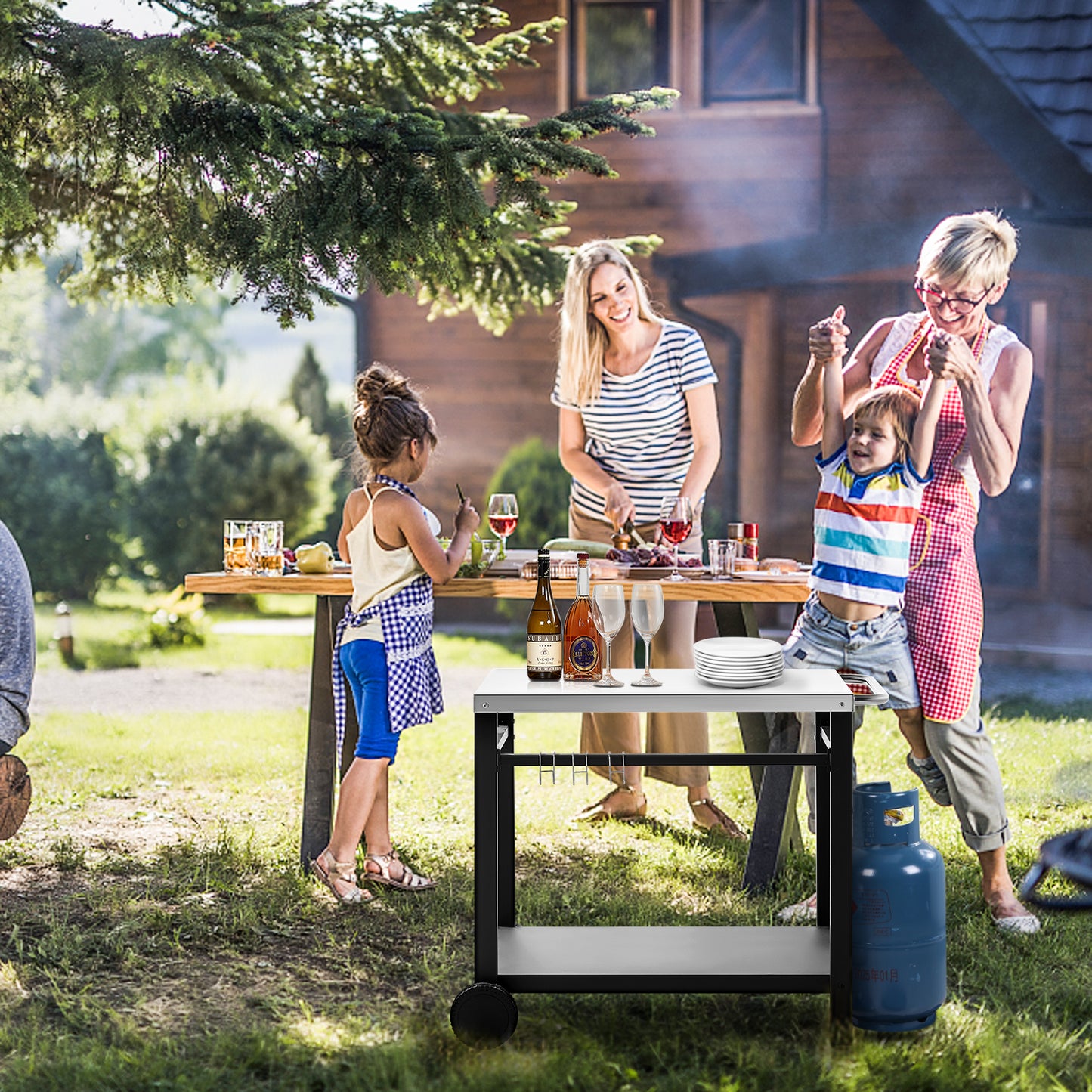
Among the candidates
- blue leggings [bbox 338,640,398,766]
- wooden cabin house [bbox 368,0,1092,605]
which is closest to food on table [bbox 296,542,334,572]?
blue leggings [bbox 338,640,398,766]

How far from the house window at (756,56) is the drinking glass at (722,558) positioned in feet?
20.8

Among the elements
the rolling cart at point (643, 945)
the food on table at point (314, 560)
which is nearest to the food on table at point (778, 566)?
the rolling cart at point (643, 945)

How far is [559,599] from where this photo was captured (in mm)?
3908

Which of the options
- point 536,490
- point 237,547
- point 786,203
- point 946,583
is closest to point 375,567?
point 237,547

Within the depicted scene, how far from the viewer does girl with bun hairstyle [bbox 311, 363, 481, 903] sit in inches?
144

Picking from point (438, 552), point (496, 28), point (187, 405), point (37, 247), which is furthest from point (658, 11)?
point (438, 552)

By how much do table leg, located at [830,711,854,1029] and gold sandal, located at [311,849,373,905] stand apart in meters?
1.50

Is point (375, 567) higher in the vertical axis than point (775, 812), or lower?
higher

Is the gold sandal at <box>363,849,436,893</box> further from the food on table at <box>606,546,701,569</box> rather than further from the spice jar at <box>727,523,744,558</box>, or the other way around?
the spice jar at <box>727,523,744,558</box>

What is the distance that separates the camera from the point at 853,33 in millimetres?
9188

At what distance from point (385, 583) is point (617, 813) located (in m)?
1.49

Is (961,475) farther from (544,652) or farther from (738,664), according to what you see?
(544,652)

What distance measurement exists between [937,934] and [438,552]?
158 cm

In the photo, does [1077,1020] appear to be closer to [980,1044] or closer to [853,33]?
[980,1044]
